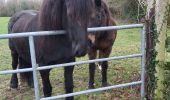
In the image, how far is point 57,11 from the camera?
3.79 metres

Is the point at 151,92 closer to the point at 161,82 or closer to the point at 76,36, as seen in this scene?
the point at 161,82

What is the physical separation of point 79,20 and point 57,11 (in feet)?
1.69

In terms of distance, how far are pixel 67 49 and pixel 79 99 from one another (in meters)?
1.36

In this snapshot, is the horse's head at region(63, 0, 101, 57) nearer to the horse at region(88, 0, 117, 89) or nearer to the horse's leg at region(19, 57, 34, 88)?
the horse at region(88, 0, 117, 89)

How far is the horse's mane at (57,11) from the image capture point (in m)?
3.35

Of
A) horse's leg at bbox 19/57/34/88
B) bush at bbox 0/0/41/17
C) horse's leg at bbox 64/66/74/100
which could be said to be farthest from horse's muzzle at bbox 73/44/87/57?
bush at bbox 0/0/41/17

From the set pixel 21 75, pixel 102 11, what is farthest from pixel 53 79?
pixel 102 11

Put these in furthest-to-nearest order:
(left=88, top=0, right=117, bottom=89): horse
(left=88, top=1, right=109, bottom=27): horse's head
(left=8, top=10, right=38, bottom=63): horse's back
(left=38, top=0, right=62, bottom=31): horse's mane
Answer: (left=88, top=0, right=117, bottom=89): horse → (left=88, top=1, right=109, bottom=27): horse's head → (left=8, top=10, right=38, bottom=63): horse's back → (left=38, top=0, right=62, bottom=31): horse's mane

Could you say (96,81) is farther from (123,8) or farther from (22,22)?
(123,8)

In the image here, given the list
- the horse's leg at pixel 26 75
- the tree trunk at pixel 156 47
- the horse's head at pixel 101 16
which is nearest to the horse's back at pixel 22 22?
the horse's leg at pixel 26 75

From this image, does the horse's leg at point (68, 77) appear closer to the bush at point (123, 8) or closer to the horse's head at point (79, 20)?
the horse's head at point (79, 20)

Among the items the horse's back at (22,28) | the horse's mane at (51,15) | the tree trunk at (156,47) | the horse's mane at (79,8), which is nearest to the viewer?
the horse's mane at (79,8)

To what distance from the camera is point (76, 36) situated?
344 cm

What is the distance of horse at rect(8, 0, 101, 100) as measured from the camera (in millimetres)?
3395
